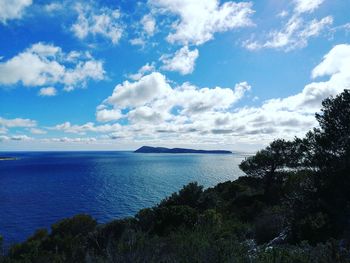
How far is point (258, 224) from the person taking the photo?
18.9m

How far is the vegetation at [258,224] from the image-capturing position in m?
6.61

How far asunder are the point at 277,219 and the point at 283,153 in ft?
75.0

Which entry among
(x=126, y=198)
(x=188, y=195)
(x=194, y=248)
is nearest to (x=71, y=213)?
(x=126, y=198)

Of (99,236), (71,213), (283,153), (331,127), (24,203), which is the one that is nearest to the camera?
(331,127)

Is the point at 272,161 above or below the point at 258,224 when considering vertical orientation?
above

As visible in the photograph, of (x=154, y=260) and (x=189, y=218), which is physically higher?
(x=154, y=260)

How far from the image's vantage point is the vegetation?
6.61 metres

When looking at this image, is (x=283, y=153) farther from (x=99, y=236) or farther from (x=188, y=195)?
(x=99, y=236)

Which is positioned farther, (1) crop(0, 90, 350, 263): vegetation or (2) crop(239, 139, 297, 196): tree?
(2) crop(239, 139, 297, 196): tree

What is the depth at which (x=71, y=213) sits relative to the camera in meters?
52.8

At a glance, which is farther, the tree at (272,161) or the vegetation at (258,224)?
the tree at (272,161)

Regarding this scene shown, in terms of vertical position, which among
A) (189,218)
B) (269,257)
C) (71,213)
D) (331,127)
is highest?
(331,127)

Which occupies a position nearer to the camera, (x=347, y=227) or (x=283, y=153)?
(x=347, y=227)

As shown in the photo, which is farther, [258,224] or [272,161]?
[272,161]
